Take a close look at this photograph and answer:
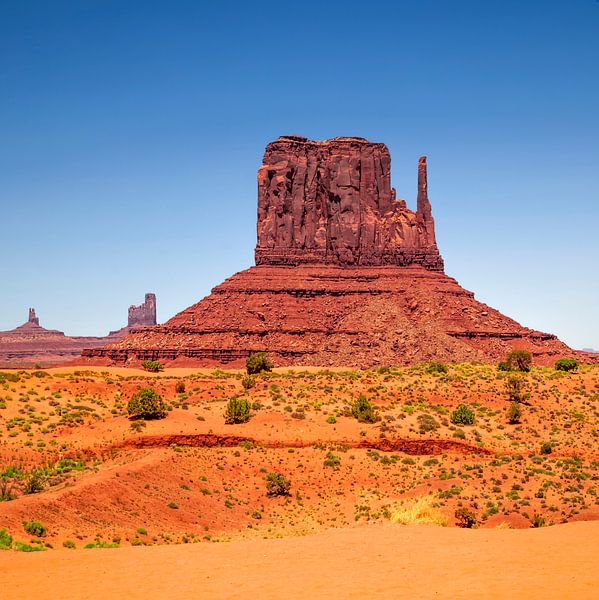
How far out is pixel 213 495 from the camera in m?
35.2

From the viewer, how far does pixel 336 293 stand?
112188 millimetres

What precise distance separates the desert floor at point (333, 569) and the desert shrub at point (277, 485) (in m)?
11.2

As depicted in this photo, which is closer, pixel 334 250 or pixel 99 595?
pixel 99 595

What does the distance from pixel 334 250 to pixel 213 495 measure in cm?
8855

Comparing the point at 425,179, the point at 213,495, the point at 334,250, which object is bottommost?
the point at 213,495

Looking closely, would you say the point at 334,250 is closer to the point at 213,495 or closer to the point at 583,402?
the point at 583,402

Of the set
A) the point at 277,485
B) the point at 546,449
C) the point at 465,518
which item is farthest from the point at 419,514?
the point at 546,449

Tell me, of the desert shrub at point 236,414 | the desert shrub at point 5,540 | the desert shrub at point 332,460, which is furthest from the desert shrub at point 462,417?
the desert shrub at point 5,540

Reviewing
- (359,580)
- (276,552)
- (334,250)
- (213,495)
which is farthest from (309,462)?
(334,250)

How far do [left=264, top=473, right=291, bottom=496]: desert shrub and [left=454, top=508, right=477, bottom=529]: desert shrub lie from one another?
8.69 m

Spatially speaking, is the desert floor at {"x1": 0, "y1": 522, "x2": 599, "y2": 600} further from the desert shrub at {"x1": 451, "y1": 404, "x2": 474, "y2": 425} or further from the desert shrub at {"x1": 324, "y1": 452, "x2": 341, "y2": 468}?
the desert shrub at {"x1": 451, "y1": 404, "x2": 474, "y2": 425}

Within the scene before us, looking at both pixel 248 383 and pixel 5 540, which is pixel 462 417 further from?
pixel 5 540

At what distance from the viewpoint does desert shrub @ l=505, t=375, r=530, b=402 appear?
54406mm

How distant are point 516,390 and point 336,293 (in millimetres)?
58169
